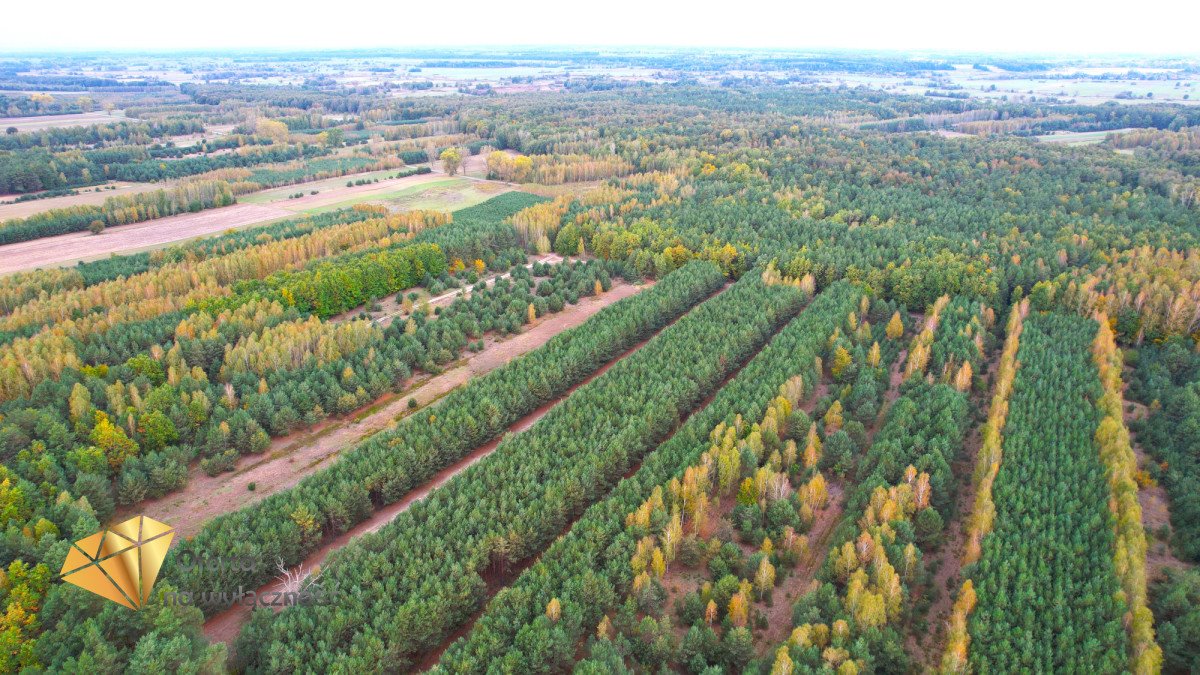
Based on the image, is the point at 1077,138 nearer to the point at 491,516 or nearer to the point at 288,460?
the point at 491,516

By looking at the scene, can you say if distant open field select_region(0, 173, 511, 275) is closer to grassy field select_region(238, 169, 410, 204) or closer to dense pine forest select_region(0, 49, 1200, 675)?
grassy field select_region(238, 169, 410, 204)

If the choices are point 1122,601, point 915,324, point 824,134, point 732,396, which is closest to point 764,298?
point 915,324

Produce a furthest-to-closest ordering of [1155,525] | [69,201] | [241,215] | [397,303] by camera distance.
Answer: [69,201] → [241,215] → [397,303] → [1155,525]

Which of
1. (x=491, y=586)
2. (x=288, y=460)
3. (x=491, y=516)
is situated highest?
(x=491, y=516)

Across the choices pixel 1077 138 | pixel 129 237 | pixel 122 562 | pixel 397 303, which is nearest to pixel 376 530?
pixel 122 562

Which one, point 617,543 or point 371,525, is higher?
point 617,543

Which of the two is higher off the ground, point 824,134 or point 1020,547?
point 824,134

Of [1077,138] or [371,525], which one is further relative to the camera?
[1077,138]

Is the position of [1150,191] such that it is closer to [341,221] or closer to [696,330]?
[696,330]
